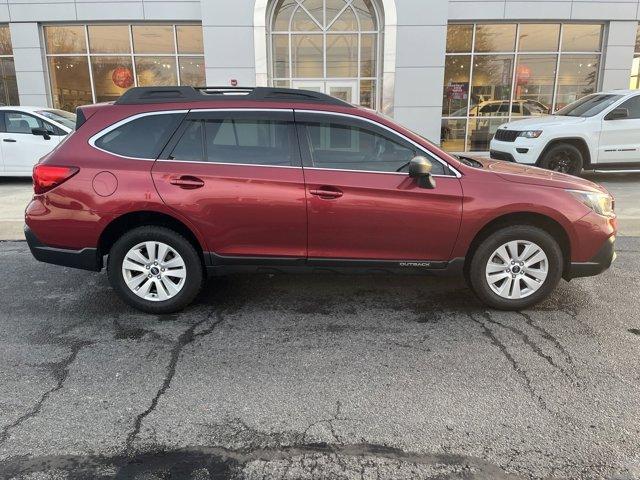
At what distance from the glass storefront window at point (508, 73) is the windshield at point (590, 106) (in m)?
4.02

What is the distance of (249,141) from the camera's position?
4184mm

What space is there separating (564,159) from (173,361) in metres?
9.22

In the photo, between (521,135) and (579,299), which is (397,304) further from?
(521,135)

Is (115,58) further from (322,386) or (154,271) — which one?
(322,386)

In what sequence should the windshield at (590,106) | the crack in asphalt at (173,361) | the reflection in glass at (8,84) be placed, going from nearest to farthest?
the crack in asphalt at (173,361) → the windshield at (590,106) → the reflection in glass at (8,84)

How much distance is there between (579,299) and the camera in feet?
15.1

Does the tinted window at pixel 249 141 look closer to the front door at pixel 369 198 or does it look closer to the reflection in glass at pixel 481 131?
the front door at pixel 369 198

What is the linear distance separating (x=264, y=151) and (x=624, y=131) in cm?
899

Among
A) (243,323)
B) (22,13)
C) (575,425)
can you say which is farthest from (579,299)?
(22,13)

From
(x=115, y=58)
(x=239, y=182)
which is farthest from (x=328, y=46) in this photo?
(x=239, y=182)

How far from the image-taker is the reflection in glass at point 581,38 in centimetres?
1448

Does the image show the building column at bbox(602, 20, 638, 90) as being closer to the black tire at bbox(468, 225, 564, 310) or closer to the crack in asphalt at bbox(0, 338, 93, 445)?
the black tire at bbox(468, 225, 564, 310)

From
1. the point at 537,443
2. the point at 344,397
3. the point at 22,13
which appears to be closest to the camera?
the point at 537,443

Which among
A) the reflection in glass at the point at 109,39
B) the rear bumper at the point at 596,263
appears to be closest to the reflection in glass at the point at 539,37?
the reflection in glass at the point at 109,39
